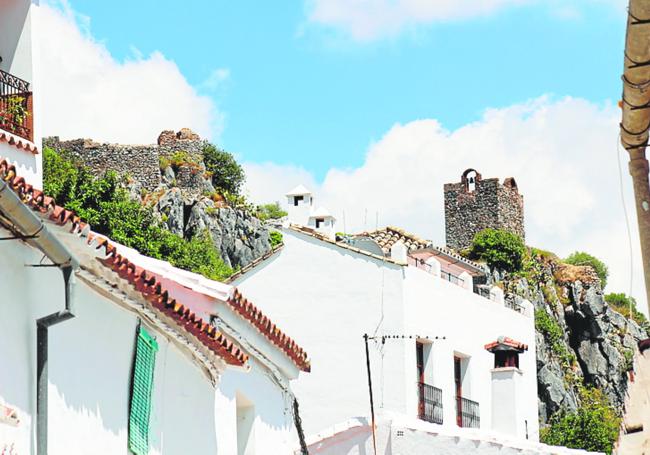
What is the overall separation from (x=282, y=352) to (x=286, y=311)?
1099 centimetres

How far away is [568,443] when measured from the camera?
4106 centimetres

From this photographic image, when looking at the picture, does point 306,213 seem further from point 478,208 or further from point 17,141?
point 478,208

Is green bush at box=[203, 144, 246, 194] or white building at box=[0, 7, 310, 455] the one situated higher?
green bush at box=[203, 144, 246, 194]

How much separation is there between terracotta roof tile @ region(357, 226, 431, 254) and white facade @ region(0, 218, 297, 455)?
1738 cm

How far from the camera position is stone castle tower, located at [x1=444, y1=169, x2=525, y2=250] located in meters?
83.4

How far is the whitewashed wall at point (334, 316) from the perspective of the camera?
2794cm

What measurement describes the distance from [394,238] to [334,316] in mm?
6550

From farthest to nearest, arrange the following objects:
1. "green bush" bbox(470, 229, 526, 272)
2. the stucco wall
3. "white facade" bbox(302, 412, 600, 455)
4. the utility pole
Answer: "green bush" bbox(470, 229, 526, 272)
"white facade" bbox(302, 412, 600, 455)
the stucco wall
the utility pole

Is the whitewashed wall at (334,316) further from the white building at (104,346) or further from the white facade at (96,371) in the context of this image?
the white facade at (96,371)

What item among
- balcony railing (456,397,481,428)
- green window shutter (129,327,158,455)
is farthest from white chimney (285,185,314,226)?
green window shutter (129,327,158,455)

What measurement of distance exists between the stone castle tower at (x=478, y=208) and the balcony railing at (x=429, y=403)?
2094 inches

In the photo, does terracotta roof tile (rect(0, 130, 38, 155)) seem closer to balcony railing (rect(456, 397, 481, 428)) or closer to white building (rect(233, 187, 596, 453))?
white building (rect(233, 187, 596, 453))

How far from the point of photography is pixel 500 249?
75562mm

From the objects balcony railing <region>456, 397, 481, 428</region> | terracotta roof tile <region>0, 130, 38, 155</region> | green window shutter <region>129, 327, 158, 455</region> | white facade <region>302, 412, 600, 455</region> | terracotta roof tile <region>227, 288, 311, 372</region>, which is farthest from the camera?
balcony railing <region>456, 397, 481, 428</region>
